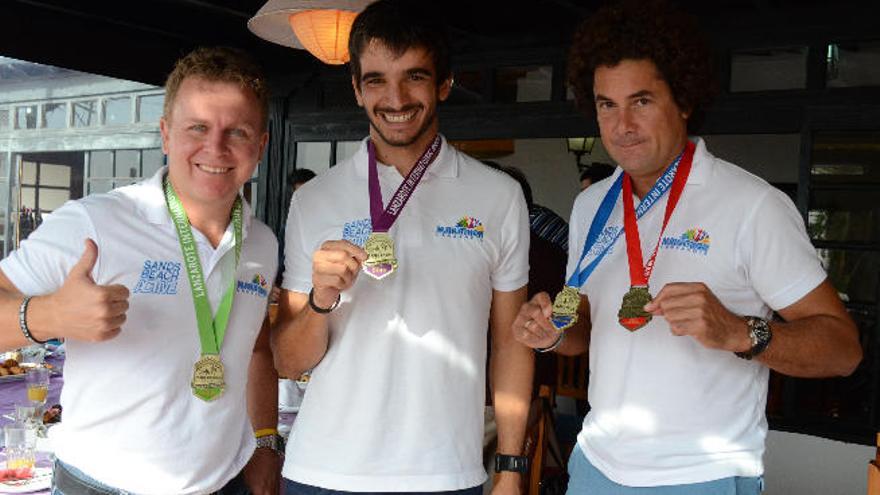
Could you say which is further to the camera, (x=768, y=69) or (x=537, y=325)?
(x=768, y=69)

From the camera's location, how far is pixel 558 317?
182cm

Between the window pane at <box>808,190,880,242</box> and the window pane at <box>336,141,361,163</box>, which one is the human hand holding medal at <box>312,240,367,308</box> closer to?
the window pane at <box>808,190,880,242</box>

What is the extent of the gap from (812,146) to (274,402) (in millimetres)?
3629

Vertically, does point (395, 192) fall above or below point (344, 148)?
below

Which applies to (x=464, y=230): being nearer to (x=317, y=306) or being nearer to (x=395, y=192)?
(x=395, y=192)

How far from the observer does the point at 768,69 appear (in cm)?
479

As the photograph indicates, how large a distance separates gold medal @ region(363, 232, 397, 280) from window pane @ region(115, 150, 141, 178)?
7.01 metres

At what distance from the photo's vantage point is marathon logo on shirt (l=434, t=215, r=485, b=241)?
1905mm

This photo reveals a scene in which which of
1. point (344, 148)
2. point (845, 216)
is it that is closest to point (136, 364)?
point (845, 216)

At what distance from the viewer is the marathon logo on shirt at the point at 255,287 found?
1.84 metres

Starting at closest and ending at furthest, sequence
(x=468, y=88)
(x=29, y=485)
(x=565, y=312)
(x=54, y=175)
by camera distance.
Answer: (x=565, y=312) < (x=29, y=485) < (x=468, y=88) < (x=54, y=175)

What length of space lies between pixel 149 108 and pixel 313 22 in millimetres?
5317

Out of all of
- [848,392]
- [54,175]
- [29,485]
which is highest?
[54,175]

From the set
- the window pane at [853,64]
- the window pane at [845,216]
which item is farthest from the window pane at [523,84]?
the window pane at [845,216]
